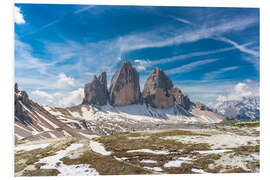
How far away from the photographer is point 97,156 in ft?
81.4

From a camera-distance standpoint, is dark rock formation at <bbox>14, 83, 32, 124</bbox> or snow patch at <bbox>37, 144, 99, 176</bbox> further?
dark rock formation at <bbox>14, 83, 32, 124</bbox>

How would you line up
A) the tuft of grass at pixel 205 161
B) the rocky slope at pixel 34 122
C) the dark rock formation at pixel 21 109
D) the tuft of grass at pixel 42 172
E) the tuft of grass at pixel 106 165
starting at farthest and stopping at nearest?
the dark rock formation at pixel 21 109 → the rocky slope at pixel 34 122 → the tuft of grass at pixel 42 172 → the tuft of grass at pixel 205 161 → the tuft of grass at pixel 106 165

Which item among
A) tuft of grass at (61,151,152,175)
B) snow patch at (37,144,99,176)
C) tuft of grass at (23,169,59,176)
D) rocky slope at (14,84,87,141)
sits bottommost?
rocky slope at (14,84,87,141)

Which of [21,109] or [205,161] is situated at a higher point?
[205,161]

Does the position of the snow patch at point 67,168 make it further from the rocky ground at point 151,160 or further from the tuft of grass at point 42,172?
the tuft of grass at point 42,172

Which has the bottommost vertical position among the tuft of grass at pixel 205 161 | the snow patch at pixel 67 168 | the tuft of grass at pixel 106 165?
the snow patch at pixel 67 168

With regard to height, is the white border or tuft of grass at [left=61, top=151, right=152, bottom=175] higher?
the white border

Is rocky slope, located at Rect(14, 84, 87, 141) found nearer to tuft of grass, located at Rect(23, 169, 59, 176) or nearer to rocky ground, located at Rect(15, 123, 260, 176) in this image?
Answer: rocky ground, located at Rect(15, 123, 260, 176)

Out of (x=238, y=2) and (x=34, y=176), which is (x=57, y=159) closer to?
(x=34, y=176)

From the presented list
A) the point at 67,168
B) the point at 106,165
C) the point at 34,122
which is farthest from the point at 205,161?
the point at 34,122

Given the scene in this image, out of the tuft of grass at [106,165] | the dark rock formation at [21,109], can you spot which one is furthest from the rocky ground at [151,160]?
the dark rock formation at [21,109]

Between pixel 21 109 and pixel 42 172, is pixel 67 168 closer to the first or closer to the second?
pixel 42 172

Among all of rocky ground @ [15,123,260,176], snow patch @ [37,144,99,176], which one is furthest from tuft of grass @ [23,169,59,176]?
snow patch @ [37,144,99,176]

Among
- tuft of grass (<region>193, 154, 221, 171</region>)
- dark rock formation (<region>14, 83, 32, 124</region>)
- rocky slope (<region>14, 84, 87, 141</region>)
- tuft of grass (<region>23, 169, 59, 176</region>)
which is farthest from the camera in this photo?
dark rock formation (<region>14, 83, 32, 124</region>)
